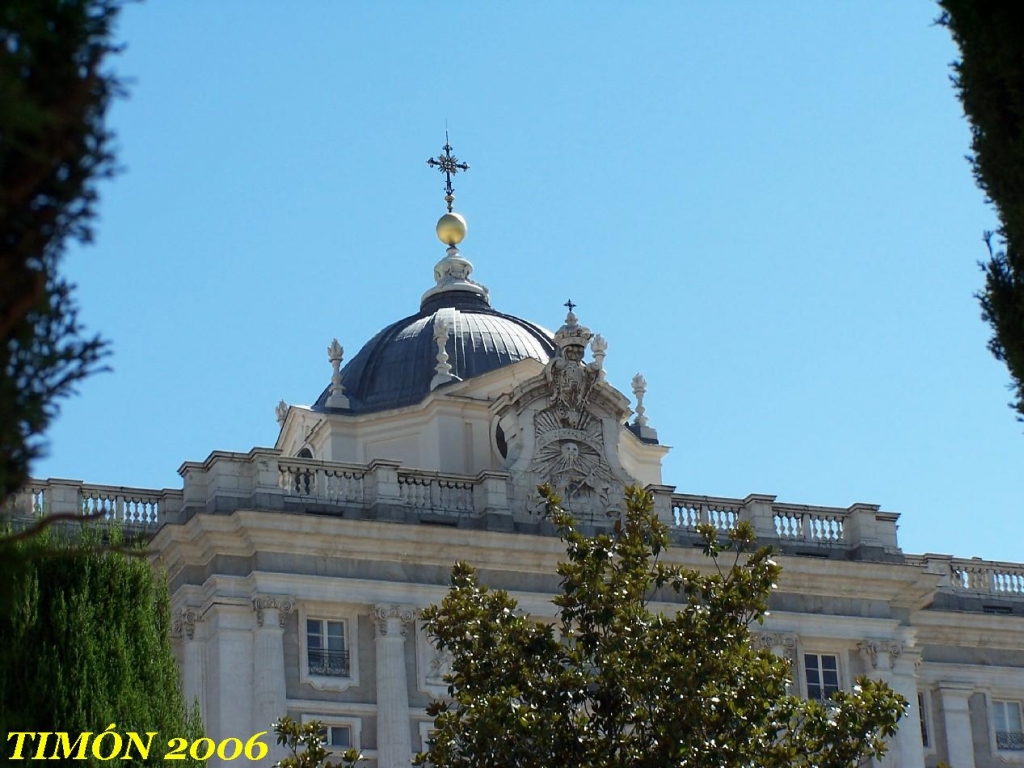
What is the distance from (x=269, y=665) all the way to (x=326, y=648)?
1336 mm

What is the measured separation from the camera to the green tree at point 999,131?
51.7 feet

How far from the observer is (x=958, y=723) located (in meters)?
45.9

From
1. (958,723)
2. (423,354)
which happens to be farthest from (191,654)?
(958,723)

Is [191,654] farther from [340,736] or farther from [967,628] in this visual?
[967,628]

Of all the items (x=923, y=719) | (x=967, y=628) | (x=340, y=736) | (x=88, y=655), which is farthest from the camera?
(x=967, y=628)

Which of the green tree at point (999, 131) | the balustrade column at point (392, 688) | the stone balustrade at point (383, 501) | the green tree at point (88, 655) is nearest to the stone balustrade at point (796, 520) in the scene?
the stone balustrade at point (383, 501)

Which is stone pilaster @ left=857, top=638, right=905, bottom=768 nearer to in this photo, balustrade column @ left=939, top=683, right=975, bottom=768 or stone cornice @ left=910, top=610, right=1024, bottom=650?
stone cornice @ left=910, top=610, right=1024, bottom=650

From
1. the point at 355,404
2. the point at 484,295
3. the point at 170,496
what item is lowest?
the point at 170,496

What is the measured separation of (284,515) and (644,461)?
10.6 m

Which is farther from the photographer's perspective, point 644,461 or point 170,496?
point 644,461

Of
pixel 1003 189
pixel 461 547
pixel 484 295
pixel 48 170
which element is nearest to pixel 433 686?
pixel 461 547

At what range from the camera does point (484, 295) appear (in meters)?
51.1

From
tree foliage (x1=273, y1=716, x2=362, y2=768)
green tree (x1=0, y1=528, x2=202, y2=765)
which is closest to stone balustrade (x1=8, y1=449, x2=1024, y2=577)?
green tree (x1=0, y1=528, x2=202, y2=765)

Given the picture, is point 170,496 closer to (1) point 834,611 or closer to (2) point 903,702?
(1) point 834,611
